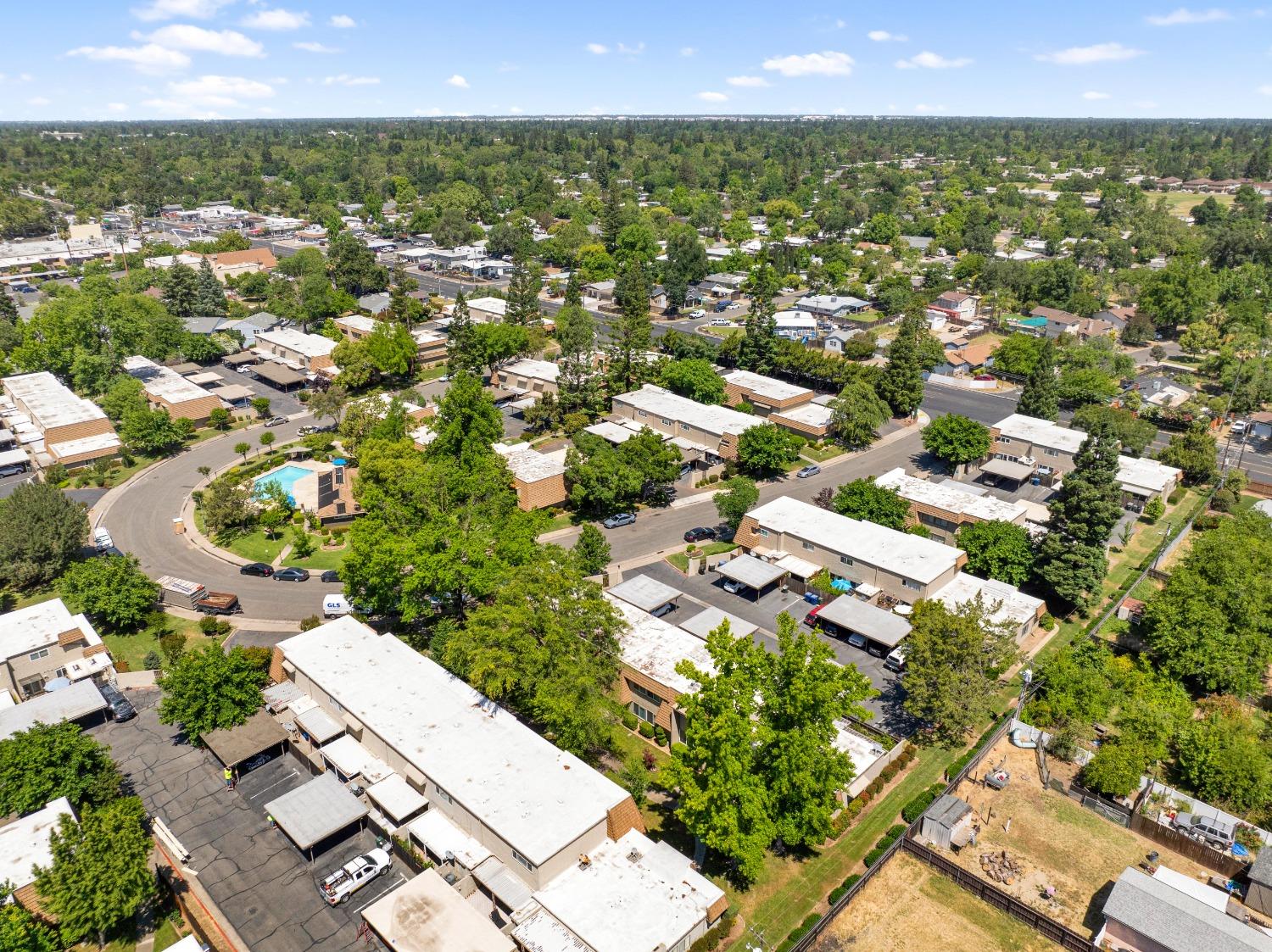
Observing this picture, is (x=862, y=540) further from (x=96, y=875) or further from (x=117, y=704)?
(x=117, y=704)

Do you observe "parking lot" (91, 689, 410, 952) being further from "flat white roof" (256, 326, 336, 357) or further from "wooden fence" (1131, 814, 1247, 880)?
"flat white roof" (256, 326, 336, 357)

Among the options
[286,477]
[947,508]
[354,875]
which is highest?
[947,508]

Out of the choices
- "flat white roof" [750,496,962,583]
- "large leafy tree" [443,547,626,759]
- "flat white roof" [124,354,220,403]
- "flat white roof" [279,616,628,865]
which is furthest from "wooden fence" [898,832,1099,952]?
"flat white roof" [124,354,220,403]

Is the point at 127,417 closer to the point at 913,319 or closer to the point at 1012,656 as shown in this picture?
the point at 1012,656

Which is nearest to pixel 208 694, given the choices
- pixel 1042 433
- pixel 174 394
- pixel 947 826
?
pixel 947 826

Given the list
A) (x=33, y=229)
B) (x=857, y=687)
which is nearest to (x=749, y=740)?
(x=857, y=687)

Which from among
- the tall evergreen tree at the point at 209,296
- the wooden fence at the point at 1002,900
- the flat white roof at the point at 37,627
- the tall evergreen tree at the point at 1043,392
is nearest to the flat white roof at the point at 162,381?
the tall evergreen tree at the point at 209,296
